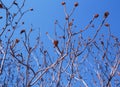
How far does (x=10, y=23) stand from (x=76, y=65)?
1.78 metres

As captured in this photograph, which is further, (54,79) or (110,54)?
(110,54)

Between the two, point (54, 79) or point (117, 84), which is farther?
point (117, 84)

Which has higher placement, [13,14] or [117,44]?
[13,14]

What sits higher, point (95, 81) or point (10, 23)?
point (10, 23)

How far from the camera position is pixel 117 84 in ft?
18.3

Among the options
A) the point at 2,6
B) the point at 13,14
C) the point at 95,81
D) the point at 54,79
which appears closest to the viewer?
the point at 2,6

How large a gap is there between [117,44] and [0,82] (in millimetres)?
4112

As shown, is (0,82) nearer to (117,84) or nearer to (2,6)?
(117,84)

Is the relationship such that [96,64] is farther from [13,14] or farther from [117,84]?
[13,14]

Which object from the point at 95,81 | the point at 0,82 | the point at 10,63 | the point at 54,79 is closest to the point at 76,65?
the point at 54,79

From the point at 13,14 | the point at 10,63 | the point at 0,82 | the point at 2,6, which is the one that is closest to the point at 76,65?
the point at 13,14

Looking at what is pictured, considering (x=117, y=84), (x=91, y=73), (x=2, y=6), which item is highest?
(x=2, y=6)

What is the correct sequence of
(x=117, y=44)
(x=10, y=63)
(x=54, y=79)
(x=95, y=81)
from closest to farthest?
(x=54, y=79) → (x=117, y=44) → (x=95, y=81) → (x=10, y=63)

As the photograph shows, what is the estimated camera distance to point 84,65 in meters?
6.27
